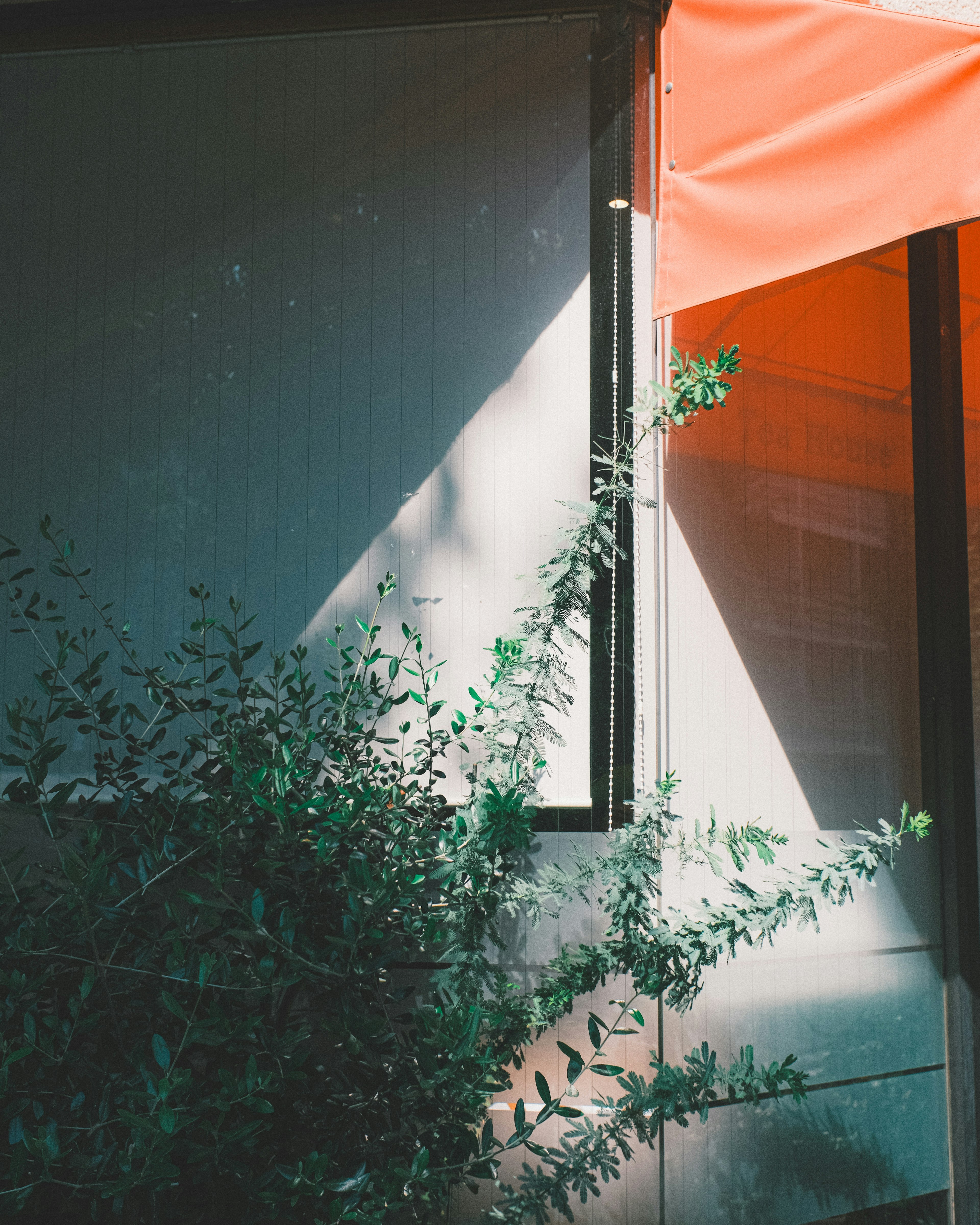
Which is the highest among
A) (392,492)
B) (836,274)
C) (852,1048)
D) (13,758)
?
(836,274)

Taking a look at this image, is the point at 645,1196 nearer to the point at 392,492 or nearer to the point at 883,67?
the point at 392,492

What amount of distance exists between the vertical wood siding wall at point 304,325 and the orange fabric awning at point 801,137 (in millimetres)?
396

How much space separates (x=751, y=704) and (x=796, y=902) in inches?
26.8

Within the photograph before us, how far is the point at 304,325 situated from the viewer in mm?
2680

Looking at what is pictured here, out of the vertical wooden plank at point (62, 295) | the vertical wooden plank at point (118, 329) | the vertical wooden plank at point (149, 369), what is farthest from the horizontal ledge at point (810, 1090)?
the vertical wooden plank at point (62, 295)

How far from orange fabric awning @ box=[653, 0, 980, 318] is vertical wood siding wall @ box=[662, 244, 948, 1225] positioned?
1.28ft

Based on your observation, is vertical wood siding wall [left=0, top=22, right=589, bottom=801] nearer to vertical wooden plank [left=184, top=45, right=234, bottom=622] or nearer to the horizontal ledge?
vertical wooden plank [left=184, top=45, right=234, bottom=622]

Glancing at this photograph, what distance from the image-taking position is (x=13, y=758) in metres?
1.80

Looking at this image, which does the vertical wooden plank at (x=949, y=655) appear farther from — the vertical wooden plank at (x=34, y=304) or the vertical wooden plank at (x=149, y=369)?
the vertical wooden plank at (x=34, y=304)

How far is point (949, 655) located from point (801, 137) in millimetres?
1469

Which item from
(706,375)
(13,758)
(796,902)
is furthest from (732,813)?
(13,758)

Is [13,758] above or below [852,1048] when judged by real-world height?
above

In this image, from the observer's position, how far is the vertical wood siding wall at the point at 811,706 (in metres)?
2.40

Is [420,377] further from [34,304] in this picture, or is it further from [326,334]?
[34,304]
